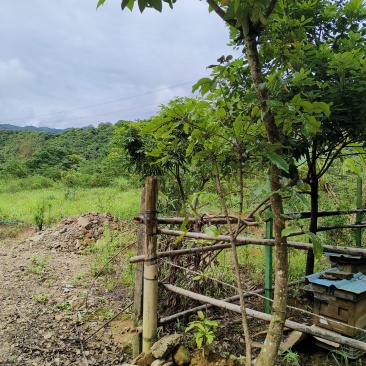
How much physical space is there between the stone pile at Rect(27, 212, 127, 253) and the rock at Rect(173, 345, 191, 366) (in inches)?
146

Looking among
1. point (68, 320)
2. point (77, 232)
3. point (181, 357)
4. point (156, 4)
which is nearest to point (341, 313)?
point (181, 357)

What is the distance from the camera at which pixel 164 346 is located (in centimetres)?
192

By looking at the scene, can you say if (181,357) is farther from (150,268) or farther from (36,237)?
(36,237)

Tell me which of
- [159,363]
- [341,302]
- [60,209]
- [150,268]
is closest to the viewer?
[159,363]

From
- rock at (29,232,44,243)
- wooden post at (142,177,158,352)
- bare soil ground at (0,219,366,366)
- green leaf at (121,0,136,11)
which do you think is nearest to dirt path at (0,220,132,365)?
bare soil ground at (0,219,366,366)

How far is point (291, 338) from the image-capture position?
2.21 metres

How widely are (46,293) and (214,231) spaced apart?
122 inches

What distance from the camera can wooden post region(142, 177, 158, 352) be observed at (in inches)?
81.4

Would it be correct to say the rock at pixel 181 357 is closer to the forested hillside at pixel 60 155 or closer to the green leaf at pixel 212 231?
the green leaf at pixel 212 231

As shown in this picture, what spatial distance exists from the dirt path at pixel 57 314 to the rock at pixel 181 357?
0.62 m

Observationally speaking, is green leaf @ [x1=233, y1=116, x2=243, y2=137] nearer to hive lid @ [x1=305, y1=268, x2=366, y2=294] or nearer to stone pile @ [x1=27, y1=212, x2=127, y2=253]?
hive lid @ [x1=305, y1=268, x2=366, y2=294]

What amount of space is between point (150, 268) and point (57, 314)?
1.56 metres

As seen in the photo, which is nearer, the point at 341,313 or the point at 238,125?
the point at 238,125

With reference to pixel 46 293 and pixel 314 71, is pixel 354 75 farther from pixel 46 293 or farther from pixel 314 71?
pixel 46 293
